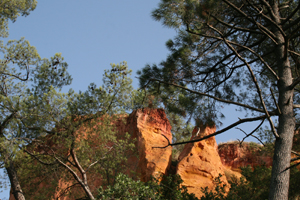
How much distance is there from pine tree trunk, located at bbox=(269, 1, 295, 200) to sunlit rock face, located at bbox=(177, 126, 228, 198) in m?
6.61

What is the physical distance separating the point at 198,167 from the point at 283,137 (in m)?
8.33

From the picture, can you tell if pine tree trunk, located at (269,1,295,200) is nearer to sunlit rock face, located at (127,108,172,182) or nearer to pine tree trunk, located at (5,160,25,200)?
sunlit rock face, located at (127,108,172,182)

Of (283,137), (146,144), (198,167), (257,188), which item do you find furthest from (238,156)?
(283,137)

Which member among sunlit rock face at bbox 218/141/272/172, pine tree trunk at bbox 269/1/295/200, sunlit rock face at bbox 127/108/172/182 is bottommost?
pine tree trunk at bbox 269/1/295/200

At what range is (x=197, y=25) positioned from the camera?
324 inches

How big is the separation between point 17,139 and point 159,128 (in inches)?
270

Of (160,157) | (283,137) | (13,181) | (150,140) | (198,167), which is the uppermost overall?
(150,140)

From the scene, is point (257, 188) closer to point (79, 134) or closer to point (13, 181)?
point (79, 134)

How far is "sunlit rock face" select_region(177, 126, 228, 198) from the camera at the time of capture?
1387 centimetres

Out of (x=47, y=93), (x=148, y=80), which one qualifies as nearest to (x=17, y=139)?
(x=47, y=93)

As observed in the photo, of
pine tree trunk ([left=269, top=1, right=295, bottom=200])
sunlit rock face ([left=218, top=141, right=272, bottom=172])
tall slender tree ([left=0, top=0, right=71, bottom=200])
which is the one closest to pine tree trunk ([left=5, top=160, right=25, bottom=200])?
tall slender tree ([left=0, top=0, right=71, bottom=200])

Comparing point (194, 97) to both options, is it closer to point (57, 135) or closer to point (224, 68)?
point (224, 68)

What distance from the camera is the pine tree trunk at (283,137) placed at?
19.8 ft

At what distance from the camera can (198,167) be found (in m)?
14.4
